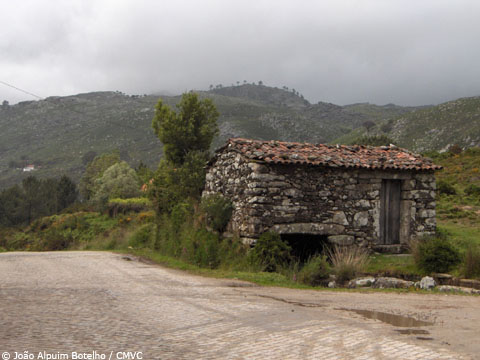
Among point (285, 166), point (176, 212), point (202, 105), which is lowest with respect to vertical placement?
point (176, 212)

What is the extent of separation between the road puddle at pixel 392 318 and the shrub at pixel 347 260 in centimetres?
460

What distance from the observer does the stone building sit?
512 inches

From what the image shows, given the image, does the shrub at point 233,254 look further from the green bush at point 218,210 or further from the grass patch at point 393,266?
the grass patch at point 393,266

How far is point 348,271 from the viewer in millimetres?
11992

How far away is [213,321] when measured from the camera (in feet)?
20.9

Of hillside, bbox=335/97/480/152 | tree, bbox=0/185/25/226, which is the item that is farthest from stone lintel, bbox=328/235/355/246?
tree, bbox=0/185/25/226

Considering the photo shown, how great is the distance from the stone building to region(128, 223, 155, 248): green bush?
654 cm

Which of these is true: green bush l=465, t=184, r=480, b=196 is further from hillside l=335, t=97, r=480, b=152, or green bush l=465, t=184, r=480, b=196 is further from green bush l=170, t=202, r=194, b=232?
hillside l=335, t=97, r=480, b=152

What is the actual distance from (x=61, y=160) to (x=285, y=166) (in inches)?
3107

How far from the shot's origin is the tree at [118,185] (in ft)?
133

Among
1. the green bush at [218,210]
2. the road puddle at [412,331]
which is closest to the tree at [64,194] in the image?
the green bush at [218,210]

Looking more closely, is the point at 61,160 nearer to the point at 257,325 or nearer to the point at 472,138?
the point at 472,138

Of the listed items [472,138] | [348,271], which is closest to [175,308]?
[348,271]

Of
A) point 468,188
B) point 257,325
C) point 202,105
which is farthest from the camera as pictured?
point 468,188
